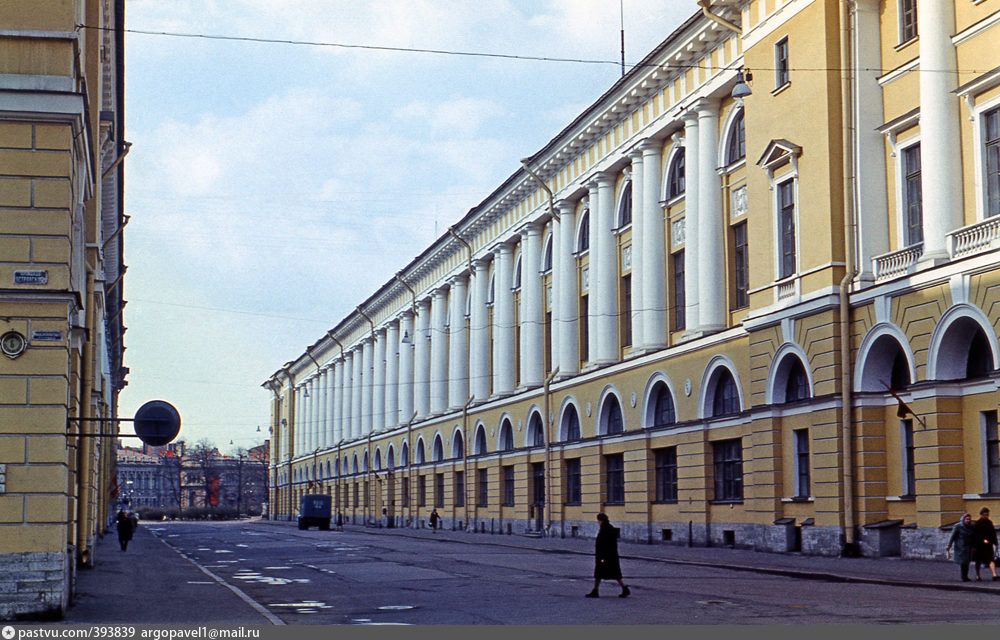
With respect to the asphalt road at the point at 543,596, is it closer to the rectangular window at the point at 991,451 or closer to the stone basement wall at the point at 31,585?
the stone basement wall at the point at 31,585

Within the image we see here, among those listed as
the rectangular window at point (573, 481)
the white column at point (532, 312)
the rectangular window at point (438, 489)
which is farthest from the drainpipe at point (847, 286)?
the rectangular window at point (438, 489)

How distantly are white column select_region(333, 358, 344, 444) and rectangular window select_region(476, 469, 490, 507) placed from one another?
36003 millimetres

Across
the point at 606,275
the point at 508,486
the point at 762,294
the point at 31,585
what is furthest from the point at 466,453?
the point at 31,585

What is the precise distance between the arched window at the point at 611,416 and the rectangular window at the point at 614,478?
98 centimetres

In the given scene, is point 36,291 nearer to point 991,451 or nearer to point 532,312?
point 991,451

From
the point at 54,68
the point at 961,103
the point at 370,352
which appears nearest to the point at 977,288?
the point at 961,103

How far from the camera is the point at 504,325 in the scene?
196ft

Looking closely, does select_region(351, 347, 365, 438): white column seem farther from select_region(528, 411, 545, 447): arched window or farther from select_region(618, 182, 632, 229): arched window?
select_region(618, 182, 632, 229): arched window

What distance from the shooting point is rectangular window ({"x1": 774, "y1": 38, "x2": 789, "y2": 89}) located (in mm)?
33656

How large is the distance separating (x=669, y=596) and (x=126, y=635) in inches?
341

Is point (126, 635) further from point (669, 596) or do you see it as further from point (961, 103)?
point (961, 103)

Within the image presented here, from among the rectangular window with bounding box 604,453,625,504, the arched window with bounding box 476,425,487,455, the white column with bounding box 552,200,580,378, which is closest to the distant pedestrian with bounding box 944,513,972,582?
the rectangular window with bounding box 604,453,625,504

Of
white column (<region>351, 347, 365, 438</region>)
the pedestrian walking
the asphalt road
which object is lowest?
the asphalt road

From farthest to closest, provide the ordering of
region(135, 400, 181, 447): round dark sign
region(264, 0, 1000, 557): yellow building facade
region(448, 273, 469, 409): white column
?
region(448, 273, 469, 409): white column → region(264, 0, 1000, 557): yellow building facade → region(135, 400, 181, 447): round dark sign
